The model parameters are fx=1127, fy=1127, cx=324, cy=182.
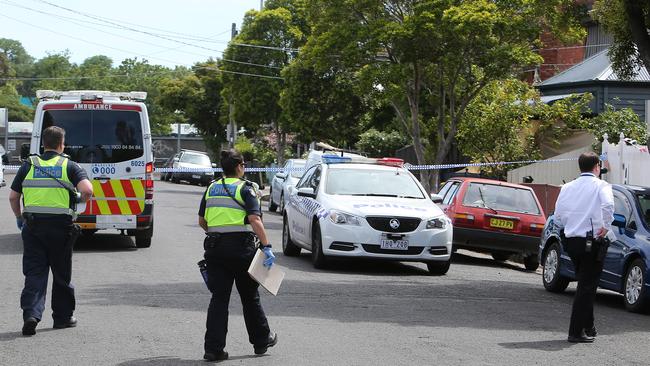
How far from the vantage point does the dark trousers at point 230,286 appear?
28.8ft

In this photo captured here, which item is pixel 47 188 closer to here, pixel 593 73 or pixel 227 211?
pixel 227 211

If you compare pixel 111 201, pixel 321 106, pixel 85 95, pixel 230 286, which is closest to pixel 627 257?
pixel 230 286

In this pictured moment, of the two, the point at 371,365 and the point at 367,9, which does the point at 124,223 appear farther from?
the point at 367,9

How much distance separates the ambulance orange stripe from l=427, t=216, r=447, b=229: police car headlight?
17.6ft

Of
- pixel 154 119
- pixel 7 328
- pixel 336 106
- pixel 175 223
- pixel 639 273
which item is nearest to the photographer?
pixel 7 328

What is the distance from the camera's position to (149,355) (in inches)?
352

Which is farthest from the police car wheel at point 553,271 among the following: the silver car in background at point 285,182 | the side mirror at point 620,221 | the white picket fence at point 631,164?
A: the silver car in background at point 285,182

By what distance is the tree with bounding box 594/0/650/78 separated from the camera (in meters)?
14.9

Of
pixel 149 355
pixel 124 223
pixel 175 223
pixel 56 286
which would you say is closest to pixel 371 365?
pixel 149 355

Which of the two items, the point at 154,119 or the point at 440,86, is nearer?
the point at 440,86

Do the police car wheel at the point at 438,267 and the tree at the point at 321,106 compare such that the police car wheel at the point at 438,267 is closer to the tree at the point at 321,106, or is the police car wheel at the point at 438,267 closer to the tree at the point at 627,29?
the tree at the point at 627,29

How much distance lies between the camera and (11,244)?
1894 cm

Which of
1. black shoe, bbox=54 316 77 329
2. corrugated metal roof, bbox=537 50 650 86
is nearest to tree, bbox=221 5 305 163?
corrugated metal roof, bbox=537 50 650 86

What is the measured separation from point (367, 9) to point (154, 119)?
83.4 meters
